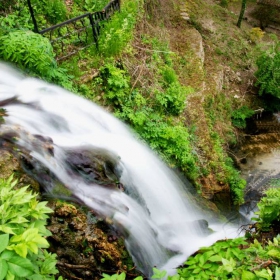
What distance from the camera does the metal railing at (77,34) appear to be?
6.09 meters

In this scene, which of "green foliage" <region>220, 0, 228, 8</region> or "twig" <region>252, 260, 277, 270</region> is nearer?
"twig" <region>252, 260, 277, 270</region>

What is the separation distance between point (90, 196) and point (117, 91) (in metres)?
3.07

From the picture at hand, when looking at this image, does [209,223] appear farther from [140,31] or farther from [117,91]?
[140,31]

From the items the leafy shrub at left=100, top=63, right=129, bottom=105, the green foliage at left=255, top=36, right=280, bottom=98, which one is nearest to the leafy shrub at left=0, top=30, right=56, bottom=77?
the leafy shrub at left=100, top=63, right=129, bottom=105

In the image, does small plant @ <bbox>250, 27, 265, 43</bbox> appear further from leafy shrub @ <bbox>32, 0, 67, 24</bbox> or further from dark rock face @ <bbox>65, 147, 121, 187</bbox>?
dark rock face @ <bbox>65, 147, 121, 187</bbox>

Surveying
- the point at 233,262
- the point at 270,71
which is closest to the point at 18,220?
the point at 233,262

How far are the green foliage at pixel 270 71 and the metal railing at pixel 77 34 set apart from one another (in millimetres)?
6476

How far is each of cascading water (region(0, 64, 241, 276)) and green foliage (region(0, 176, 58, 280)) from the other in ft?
4.30

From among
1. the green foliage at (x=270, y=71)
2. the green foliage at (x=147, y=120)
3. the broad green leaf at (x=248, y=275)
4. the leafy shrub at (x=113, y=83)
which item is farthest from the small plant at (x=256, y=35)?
the broad green leaf at (x=248, y=275)

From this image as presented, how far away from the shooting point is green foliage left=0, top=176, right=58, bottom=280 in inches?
61.1

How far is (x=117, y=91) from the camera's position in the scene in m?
6.07

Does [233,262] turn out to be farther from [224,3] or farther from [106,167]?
[224,3]

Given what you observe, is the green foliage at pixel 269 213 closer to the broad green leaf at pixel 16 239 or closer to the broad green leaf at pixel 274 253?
the broad green leaf at pixel 274 253

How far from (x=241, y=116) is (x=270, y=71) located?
201cm
